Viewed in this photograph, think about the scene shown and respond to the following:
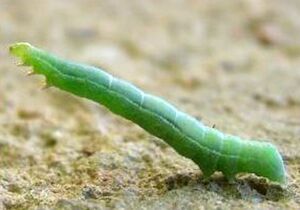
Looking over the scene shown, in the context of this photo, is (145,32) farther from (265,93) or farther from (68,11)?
(265,93)

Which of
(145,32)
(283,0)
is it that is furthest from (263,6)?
(145,32)

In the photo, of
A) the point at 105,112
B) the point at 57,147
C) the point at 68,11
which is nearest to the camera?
the point at 57,147

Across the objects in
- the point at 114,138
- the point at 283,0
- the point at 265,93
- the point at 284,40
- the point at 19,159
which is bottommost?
the point at 19,159

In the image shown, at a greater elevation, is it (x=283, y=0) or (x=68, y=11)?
(x=283, y=0)

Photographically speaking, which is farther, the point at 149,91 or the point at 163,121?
the point at 149,91
